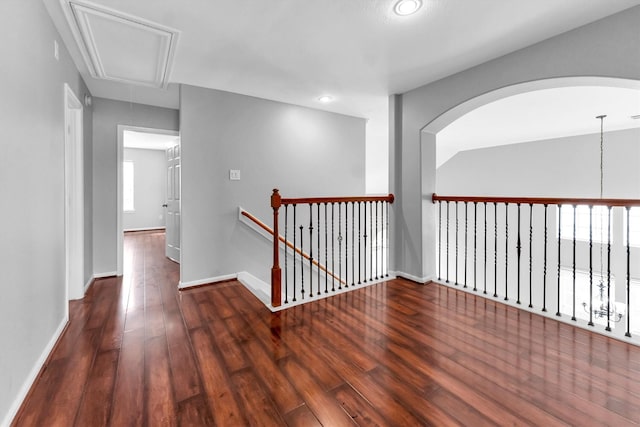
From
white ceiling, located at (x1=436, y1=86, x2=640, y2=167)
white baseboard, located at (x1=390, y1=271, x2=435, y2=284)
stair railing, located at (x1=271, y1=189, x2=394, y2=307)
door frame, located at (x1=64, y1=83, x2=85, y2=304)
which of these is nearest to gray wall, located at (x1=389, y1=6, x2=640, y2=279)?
white baseboard, located at (x1=390, y1=271, x2=435, y2=284)

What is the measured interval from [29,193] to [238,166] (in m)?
2.20

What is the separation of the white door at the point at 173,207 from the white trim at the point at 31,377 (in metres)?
2.51

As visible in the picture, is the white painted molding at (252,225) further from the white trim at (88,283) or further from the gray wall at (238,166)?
the white trim at (88,283)

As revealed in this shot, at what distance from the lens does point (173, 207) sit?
489 centimetres

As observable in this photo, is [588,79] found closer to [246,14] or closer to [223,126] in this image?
[246,14]

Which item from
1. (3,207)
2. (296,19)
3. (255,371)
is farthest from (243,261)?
(296,19)

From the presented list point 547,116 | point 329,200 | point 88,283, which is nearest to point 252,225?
point 329,200

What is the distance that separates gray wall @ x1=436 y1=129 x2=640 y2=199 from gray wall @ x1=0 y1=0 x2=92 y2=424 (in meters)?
8.42

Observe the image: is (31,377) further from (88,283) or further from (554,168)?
(554,168)

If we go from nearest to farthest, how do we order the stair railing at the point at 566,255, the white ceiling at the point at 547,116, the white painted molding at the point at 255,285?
the white painted molding at the point at 255,285 < the white ceiling at the point at 547,116 < the stair railing at the point at 566,255

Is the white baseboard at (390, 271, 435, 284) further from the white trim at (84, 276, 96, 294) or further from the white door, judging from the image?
the white trim at (84, 276, 96, 294)

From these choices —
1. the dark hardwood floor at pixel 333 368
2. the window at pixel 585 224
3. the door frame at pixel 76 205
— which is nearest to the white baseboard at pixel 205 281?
the dark hardwood floor at pixel 333 368

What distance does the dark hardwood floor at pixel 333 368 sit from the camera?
4.63ft

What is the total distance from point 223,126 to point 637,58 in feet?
12.2
